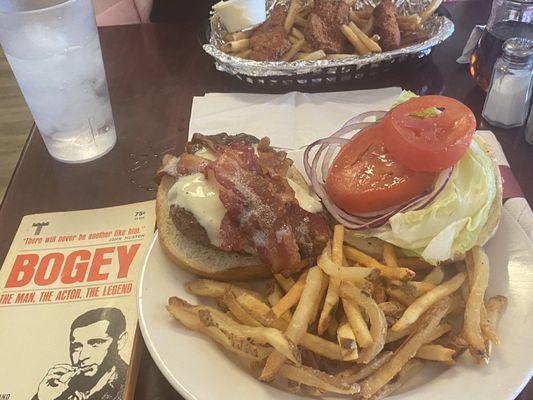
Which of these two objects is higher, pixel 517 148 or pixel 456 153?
pixel 456 153

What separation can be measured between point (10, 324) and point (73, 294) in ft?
0.57

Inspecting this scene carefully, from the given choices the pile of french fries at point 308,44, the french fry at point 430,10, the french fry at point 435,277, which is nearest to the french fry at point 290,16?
the pile of french fries at point 308,44

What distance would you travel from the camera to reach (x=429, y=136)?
1.40 meters

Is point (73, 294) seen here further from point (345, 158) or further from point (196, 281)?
point (345, 158)

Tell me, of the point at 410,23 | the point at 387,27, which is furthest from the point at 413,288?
the point at 410,23

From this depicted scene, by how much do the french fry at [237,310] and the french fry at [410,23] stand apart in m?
1.63

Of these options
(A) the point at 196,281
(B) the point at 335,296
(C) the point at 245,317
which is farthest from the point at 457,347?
(A) the point at 196,281

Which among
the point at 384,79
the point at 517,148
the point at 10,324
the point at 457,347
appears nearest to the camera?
the point at 457,347

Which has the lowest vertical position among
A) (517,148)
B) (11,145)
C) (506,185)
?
(11,145)

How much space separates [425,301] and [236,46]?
4.91 ft

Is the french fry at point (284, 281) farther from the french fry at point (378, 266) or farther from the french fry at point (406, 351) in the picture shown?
the french fry at point (406, 351)

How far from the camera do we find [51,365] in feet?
4.20

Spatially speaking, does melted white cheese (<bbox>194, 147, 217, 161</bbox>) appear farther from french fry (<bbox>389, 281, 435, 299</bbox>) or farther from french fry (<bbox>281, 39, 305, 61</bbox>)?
french fry (<bbox>281, 39, 305, 61</bbox>)

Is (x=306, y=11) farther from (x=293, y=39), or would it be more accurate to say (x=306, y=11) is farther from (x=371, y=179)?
(x=371, y=179)
